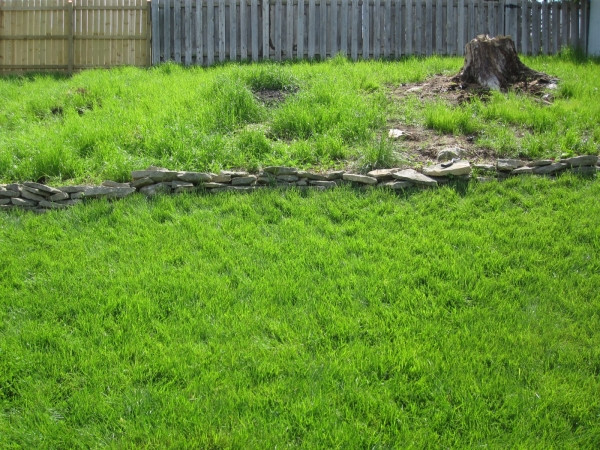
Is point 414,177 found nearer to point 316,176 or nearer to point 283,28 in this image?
point 316,176

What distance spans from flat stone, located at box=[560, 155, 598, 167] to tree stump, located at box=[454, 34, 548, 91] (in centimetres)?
249

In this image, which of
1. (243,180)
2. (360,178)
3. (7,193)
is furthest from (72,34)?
(360,178)

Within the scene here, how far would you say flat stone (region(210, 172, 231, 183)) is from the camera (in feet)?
21.9

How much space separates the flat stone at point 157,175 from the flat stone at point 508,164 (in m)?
3.76

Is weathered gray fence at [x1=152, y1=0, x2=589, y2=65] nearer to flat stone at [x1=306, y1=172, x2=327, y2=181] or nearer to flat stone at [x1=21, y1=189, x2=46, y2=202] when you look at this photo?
flat stone at [x1=306, y1=172, x2=327, y2=181]

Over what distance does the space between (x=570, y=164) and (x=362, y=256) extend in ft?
10.3

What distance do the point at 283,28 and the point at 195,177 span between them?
7446mm

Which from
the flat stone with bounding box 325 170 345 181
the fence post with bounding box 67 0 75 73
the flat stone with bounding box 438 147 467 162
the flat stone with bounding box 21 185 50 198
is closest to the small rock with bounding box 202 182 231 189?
the flat stone with bounding box 325 170 345 181

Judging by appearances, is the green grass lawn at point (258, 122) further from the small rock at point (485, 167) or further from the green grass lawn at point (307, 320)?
the green grass lawn at point (307, 320)

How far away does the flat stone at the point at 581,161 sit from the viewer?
6.75m

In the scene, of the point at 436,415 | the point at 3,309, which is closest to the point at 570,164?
the point at 436,415

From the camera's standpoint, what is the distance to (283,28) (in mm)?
12938

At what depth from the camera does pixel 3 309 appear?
4.69 meters

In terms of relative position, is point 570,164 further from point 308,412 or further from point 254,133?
point 308,412
